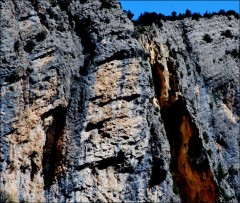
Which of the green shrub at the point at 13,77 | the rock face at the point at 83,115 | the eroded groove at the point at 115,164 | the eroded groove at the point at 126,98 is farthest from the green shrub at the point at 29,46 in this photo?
the eroded groove at the point at 115,164

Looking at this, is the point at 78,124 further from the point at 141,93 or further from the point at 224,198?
the point at 224,198

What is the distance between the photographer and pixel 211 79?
44.5 metres

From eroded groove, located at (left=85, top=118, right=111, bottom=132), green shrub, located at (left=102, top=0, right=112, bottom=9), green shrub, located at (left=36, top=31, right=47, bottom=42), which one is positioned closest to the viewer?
eroded groove, located at (left=85, top=118, right=111, bottom=132)

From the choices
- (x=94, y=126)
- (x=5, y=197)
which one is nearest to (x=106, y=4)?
(x=94, y=126)

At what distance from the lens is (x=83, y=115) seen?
26.5 metres

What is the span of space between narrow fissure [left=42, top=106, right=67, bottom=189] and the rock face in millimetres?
41

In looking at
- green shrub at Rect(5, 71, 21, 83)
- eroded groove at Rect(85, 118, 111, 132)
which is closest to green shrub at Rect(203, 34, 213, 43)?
eroded groove at Rect(85, 118, 111, 132)

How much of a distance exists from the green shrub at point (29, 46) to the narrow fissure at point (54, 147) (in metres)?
2.83

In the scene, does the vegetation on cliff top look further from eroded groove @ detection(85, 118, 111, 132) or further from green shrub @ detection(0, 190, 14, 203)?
green shrub @ detection(0, 190, 14, 203)

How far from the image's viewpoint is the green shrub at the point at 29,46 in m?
26.8

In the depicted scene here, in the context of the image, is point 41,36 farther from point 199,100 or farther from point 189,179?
point 199,100

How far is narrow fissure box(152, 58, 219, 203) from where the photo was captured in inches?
1362

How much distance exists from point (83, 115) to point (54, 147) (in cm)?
182

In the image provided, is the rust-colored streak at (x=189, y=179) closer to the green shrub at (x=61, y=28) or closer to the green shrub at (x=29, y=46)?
the green shrub at (x=61, y=28)
